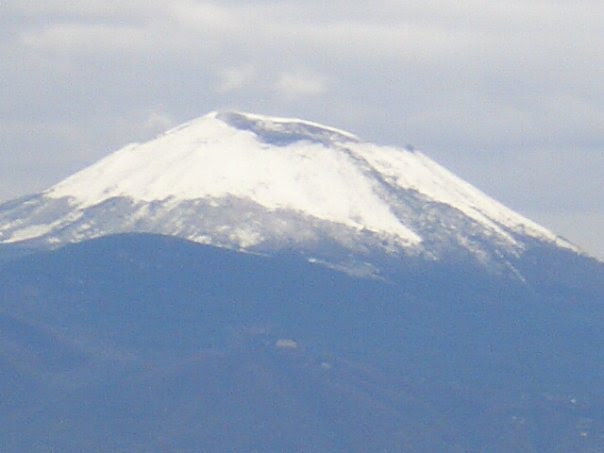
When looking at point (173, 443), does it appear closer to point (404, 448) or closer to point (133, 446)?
point (133, 446)

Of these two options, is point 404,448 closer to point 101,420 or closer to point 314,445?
point 314,445

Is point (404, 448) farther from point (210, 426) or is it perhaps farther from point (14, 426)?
point (14, 426)

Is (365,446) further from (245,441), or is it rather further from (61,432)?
(61,432)

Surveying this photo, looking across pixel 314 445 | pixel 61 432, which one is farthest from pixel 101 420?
pixel 314 445

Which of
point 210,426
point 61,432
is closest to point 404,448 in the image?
point 210,426

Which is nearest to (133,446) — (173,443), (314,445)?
(173,443)

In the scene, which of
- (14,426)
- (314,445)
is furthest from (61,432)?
(314,445)
